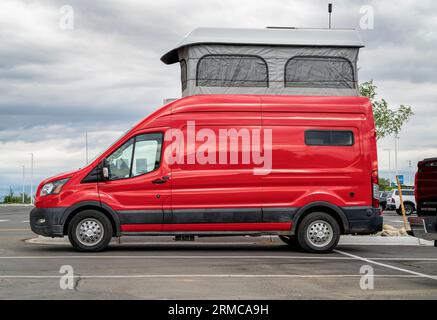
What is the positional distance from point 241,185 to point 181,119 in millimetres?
1668

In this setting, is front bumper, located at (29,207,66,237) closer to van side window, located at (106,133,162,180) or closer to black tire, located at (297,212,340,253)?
van side window, located at (106,133,162,180)

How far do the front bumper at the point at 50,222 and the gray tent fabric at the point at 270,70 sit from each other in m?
3.41

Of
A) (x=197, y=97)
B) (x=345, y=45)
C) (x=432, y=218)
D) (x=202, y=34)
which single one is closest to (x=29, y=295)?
(x=432, y=218)

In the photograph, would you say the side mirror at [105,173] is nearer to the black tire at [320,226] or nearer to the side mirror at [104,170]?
the side mirror at [104,170]

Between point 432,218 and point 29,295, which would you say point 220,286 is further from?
point 432,218

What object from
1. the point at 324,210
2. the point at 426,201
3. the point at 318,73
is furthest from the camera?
the point at 318,73

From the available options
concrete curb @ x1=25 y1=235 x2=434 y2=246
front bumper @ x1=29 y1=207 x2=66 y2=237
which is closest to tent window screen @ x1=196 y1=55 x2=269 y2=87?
front bumper @ x1=29 y1=207 x2=66 y2=237

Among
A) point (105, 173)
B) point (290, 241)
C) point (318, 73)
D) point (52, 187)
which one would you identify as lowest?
point (290, 241)

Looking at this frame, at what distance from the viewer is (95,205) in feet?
46.8

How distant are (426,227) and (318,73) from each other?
212 inches

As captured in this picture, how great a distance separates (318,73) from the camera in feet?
50.5

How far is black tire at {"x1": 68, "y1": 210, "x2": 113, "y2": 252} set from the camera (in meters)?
14.3

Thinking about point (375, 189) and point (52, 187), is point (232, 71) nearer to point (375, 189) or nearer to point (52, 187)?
point (375, 189)

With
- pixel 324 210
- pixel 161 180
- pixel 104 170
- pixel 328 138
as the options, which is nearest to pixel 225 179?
pixel 161 180
